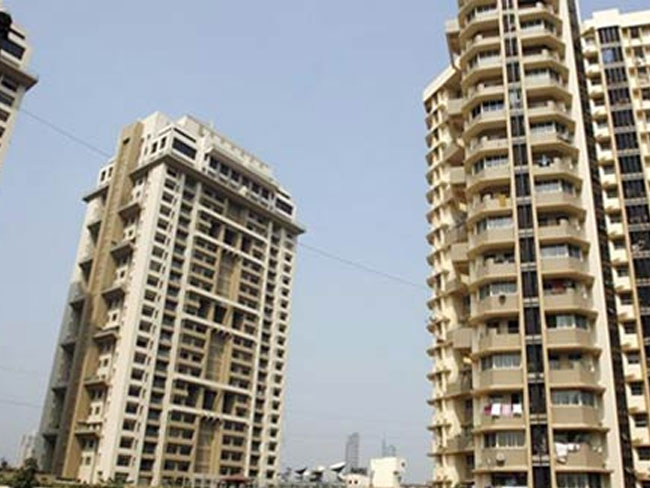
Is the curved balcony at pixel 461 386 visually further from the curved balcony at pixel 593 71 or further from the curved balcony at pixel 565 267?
the curved balcony at pixel 593 71

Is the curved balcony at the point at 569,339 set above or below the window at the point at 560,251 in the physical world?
below

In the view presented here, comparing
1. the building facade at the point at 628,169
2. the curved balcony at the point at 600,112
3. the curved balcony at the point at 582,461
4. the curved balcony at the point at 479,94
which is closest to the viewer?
the curved balcony at the point at 582,461

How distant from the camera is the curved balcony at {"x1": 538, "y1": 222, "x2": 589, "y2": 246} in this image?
50.0 metres

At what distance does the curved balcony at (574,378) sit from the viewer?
4547 cm

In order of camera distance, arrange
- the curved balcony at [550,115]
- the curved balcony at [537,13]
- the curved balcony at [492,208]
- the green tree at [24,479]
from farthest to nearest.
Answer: the curved balcony at [537,13], the curved balcony at [550,115], the curved balcony at [492,208], the green tree at [24,479]

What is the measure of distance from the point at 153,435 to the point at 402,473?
32010 millimetres

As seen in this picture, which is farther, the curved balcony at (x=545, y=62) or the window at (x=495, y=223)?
the curved balcony at (x=545, y=62)

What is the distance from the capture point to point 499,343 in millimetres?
48156

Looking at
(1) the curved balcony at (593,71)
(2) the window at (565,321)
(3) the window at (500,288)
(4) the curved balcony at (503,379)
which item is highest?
(1) the curved balcony at (593,71)

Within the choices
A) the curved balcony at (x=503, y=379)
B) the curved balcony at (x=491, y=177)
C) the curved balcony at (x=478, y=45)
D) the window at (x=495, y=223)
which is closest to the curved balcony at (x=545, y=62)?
the curved balcony at (x=478, y=45)

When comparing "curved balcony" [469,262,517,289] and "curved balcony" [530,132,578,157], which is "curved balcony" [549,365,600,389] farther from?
"curved balcony" [530,132,578,157]

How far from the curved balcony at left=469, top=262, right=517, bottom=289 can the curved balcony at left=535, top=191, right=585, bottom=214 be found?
5.45 meters

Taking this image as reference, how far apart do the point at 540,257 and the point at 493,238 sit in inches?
148

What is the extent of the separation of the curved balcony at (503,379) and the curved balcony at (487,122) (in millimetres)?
20483
